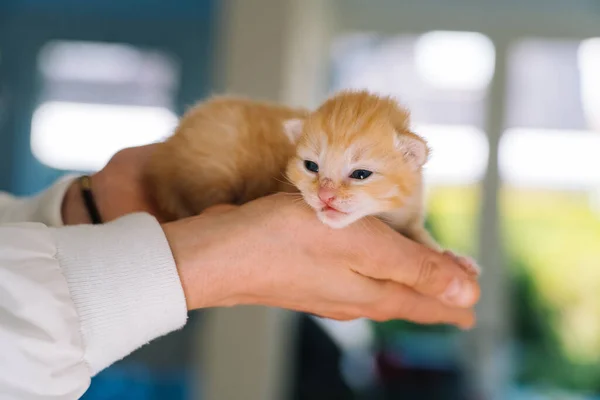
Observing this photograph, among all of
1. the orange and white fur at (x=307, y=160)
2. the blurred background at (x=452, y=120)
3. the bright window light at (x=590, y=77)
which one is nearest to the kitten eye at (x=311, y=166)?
the orange and white fur at (x=307, y=160)

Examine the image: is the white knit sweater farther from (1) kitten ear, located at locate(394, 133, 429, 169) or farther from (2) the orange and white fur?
(1) kitten ear, located at locate(394, 133, 429, 169)

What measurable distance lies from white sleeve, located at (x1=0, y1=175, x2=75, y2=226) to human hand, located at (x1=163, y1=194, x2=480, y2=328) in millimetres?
291

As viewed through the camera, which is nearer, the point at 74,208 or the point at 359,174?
the point at 359,174

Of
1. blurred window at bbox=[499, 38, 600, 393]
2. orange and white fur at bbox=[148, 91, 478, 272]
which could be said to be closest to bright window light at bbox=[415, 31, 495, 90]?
blurred window at bbox=[499, 38, 600, 393]


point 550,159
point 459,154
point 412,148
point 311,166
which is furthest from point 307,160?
point 550,159

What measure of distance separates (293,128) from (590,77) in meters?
3.58

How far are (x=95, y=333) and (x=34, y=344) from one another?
7cm

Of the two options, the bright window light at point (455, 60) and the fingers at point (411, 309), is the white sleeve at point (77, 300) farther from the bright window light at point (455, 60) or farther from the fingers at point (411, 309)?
the bright window light at point (455, 60)

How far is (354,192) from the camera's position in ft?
3.01

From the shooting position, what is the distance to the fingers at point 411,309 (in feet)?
3.40

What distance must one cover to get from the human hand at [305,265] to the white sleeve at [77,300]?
50 millimetres

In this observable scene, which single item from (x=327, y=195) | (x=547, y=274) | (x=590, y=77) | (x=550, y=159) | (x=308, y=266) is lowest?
(x=547, y=274)

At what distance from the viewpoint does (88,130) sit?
345 centimetres

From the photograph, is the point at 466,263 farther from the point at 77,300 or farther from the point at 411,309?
the point at 77,300
